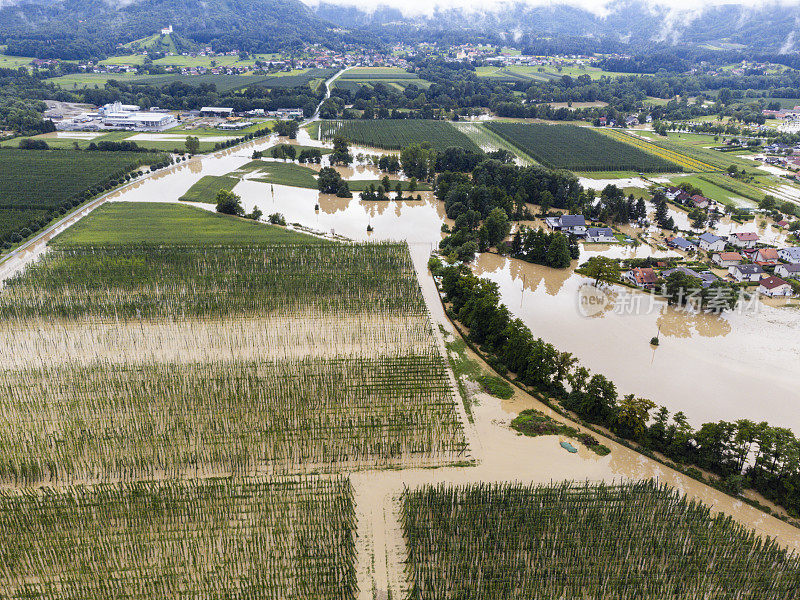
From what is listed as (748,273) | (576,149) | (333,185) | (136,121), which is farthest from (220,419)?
(136,121)

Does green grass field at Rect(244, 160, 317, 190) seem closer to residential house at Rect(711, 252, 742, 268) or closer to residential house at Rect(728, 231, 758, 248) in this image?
residential house at Rect(711, 252, 742, 268)

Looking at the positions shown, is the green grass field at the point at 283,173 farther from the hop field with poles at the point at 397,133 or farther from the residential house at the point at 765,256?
the residential house at the point at 765,256

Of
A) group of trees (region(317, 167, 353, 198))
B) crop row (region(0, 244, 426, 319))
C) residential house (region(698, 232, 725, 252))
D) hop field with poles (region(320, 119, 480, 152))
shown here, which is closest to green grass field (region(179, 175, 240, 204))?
group of trees (region(317, 167, 353, 198))

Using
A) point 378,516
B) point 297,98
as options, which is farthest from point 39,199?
point 297,98

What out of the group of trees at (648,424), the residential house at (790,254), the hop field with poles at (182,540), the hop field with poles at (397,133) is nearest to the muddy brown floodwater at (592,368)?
the group of trees at (648,424)

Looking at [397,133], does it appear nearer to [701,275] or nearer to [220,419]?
[701,275]
